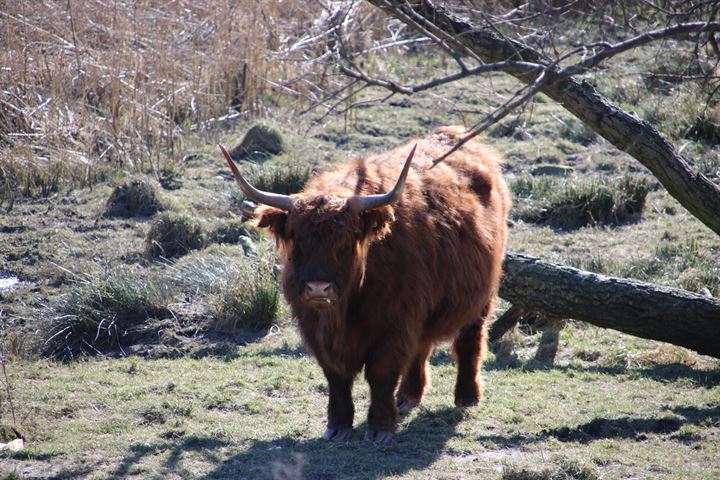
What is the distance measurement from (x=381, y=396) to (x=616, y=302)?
204cm

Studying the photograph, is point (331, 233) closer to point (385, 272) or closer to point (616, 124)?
point (385, 272)

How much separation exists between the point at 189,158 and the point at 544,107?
513 cm

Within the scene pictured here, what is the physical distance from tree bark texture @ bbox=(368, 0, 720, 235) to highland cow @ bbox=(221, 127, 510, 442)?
2.90 feet

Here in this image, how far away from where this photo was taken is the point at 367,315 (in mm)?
5562

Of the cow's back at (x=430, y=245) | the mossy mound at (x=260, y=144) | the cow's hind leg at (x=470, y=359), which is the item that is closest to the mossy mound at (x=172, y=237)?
the mossy mound at (x=260, y=144)

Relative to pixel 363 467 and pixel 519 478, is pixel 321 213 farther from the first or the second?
pixel 519 478

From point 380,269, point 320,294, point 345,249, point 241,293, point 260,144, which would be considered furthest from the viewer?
point 260,144

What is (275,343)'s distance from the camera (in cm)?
777

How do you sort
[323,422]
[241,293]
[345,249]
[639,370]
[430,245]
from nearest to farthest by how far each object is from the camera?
1. [345,249]
2. [430,245]
3. [323,422]
4. [639,370]
5. [241,293]

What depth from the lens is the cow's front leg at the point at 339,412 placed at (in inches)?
224

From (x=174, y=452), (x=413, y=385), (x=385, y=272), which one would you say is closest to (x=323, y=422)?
(x=413, y=385)

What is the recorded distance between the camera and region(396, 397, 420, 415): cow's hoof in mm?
6289

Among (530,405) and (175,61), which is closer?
(530,405)

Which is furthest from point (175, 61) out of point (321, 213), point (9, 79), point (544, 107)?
point (321, 213)
